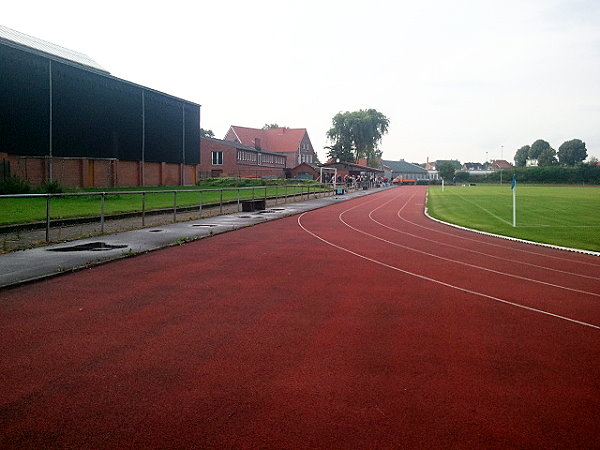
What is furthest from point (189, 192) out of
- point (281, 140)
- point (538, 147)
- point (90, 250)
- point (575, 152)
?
point (538, 147)

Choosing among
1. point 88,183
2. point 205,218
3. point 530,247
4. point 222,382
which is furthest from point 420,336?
point 88,183

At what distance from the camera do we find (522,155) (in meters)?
186

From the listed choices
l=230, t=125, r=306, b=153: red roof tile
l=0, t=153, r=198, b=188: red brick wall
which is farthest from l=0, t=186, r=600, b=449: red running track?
l=230, t=125, r=306, b=153: red roof tile

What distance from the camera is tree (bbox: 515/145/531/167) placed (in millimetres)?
182250

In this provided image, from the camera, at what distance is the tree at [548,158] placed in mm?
154125

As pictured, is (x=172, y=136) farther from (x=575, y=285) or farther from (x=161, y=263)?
(x=575, y=285)

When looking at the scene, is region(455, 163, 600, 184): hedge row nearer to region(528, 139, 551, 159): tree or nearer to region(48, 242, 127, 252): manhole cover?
region(528, 139, 551, 159): tree

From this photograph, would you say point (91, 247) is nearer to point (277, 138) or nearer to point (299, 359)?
point (299, 359)

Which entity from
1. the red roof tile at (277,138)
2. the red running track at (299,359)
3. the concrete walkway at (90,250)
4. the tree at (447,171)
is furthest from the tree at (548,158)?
the red running track at (299,359)

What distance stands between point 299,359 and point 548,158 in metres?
170

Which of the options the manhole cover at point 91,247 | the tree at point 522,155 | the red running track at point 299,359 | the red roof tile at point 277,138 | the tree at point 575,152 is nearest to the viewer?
the red running track at point 299,359

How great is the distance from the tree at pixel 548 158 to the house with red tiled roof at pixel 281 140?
82.4 meters

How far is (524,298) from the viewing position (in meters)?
8.30

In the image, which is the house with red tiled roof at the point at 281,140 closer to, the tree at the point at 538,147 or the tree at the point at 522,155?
the tree at the point at 538,147
